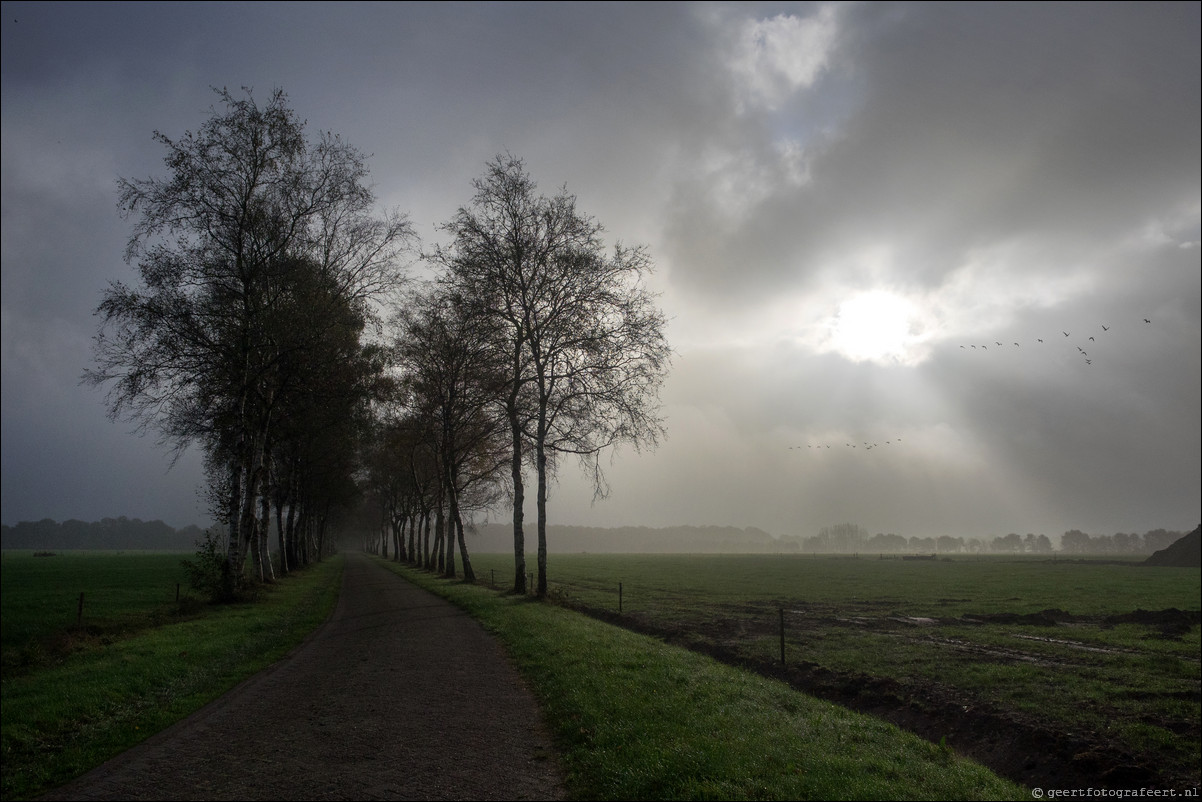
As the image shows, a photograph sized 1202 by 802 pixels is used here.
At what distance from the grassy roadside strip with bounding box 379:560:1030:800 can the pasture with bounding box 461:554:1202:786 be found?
12.4 ft

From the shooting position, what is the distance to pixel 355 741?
30.2 feet

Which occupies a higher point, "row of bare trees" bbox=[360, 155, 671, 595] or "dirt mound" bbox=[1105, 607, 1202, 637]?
"row of bare trees" bbox=[360, 155, 671, 595]

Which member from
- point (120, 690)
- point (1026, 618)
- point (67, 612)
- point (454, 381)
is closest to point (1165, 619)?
point (1026, 618)

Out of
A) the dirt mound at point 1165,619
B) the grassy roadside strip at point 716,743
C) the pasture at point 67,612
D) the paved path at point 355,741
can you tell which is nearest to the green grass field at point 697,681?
the grassy roadside strip at point 716,743

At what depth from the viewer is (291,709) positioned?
10992mm

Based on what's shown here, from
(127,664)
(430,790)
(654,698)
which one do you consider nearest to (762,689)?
(654,698)

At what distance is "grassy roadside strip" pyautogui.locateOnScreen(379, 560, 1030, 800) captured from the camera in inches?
292

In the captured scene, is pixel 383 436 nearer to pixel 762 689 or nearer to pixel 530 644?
pixel 530 644

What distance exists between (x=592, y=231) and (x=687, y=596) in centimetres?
2794

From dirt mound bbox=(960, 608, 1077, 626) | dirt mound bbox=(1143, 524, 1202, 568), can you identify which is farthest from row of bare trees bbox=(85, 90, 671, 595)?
dirt mound bbox=(1143, 524, 1202, 568)

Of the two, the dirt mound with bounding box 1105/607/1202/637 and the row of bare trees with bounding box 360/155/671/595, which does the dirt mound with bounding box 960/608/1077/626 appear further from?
the row of bare trees with bounding box 360/155/671/595

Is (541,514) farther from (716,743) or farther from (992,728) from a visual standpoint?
(716,743)

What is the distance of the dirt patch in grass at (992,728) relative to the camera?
36.5ft

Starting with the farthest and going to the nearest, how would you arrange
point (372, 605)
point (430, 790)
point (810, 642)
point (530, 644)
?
point (372, 605), point (810, 642), point (530, 644), point (430, 790)
